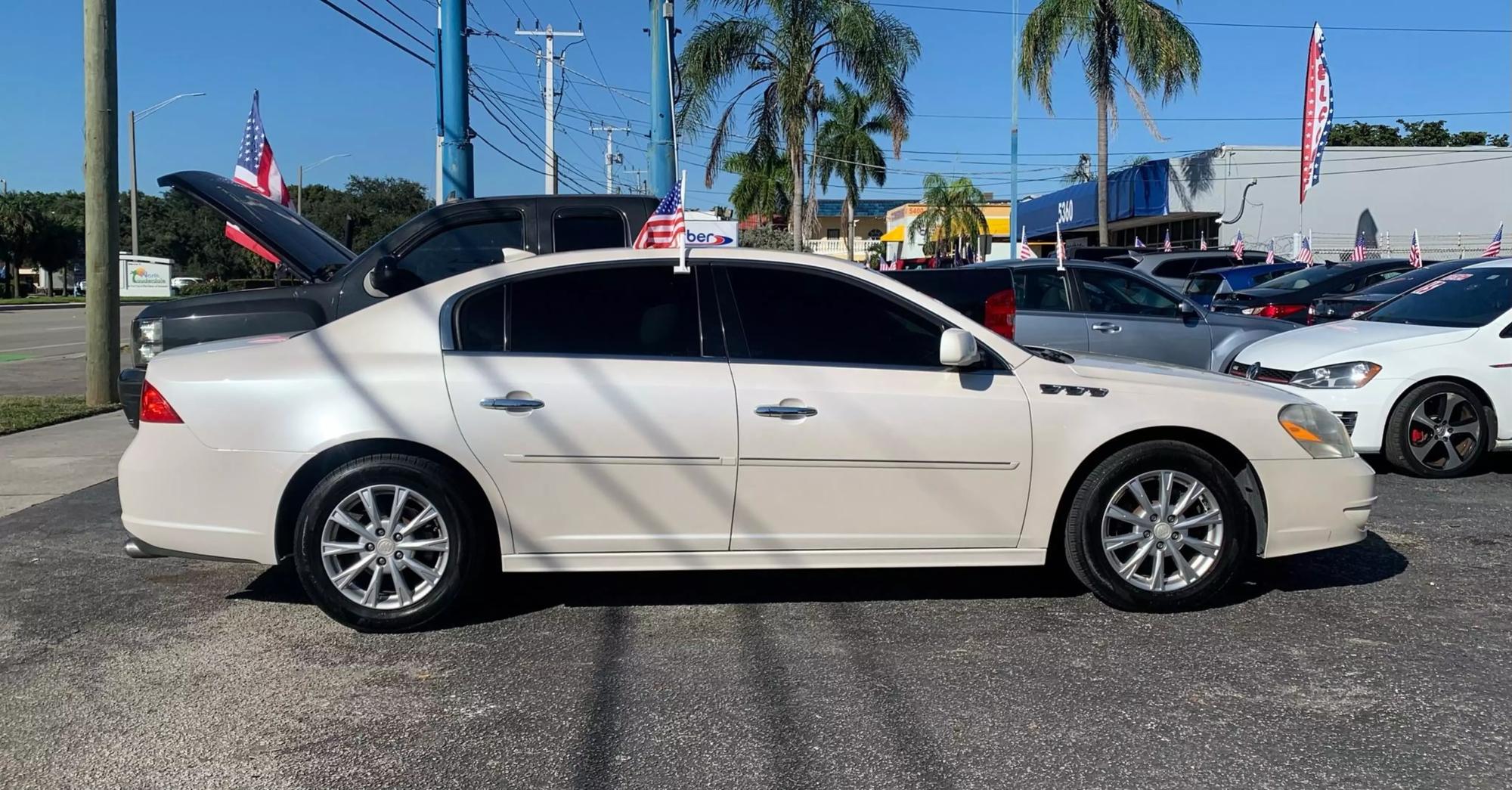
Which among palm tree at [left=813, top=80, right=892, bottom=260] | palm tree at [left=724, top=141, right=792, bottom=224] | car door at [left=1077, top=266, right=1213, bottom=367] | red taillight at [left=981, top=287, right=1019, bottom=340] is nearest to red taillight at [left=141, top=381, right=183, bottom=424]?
red taillight at [left=981, top=287, right=1019, bottom=340]

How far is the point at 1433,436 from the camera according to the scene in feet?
26.2

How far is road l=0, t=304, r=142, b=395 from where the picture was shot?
14.5 meters

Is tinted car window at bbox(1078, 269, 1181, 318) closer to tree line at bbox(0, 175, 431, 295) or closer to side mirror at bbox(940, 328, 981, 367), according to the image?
side mirror at bbox(940, 328, 981, 367)

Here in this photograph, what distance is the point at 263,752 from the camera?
371cm

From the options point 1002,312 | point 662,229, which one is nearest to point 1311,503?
point 1002,312

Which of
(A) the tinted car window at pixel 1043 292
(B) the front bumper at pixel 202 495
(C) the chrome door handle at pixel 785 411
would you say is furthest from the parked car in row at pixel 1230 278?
(B) the front bumper at pixel 202 495

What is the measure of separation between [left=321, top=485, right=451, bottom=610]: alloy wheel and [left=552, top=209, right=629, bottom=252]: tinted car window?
329 cm

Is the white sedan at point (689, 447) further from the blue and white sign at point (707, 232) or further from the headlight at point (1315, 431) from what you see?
the blue and white sign at point (707, 232)

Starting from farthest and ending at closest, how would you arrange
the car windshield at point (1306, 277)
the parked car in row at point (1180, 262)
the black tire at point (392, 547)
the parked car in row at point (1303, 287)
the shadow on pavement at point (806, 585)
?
the parked car in row at point (1180, 262), the car windshield at point (1306, 277), the parked car in row at point (1303, 287), the shadow on pavement at point (806, 585), the black tire at point (392, 547)

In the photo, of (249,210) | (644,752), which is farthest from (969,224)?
(644,752)

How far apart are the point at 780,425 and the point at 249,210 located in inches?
188

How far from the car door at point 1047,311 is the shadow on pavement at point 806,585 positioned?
444 cm

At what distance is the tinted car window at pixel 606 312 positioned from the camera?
16.1ft

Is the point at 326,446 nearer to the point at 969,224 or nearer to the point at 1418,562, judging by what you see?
the point at 1418,562
